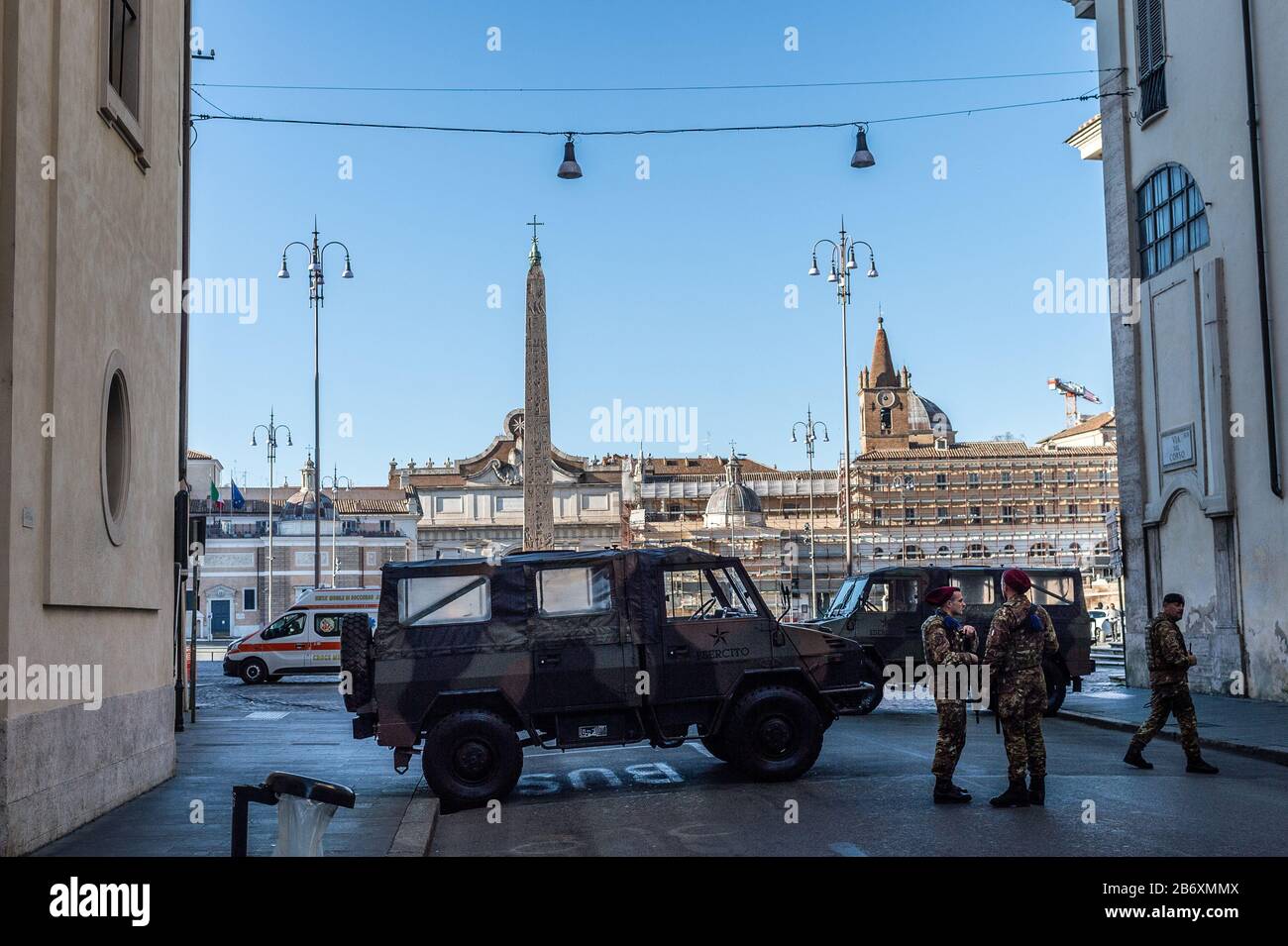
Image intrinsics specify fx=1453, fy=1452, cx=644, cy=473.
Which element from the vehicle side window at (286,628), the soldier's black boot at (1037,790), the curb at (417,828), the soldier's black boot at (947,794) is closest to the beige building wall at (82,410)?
the curb at (417,828)

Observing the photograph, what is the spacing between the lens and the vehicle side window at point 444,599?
12672 millimetres

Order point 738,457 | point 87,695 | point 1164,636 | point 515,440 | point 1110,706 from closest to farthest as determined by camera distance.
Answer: point 87,695, point 1164,636, point 1110,706, point 515,440, point 738,457

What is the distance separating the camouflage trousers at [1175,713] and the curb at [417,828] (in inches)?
262

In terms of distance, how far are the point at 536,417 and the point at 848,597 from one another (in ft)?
64.1

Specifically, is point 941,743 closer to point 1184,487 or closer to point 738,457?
point 1184,487

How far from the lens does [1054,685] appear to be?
21.0m

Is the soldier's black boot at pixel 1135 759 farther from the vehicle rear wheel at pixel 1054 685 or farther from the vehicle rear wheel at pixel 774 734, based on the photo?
the vehicle rear wheel at pixel 1054 685

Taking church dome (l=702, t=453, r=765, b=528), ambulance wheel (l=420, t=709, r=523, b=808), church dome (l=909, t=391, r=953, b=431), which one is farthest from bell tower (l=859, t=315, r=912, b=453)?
ambulance wheel (l=420, t=709, r=523, b=808)

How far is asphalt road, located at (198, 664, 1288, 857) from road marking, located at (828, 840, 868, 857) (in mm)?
13

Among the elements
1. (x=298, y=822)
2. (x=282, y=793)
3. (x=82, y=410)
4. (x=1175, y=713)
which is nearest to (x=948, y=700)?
(x=1175, y=713)

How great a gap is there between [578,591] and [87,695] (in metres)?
4.18

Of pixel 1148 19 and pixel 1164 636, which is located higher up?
pixel 1148 19
